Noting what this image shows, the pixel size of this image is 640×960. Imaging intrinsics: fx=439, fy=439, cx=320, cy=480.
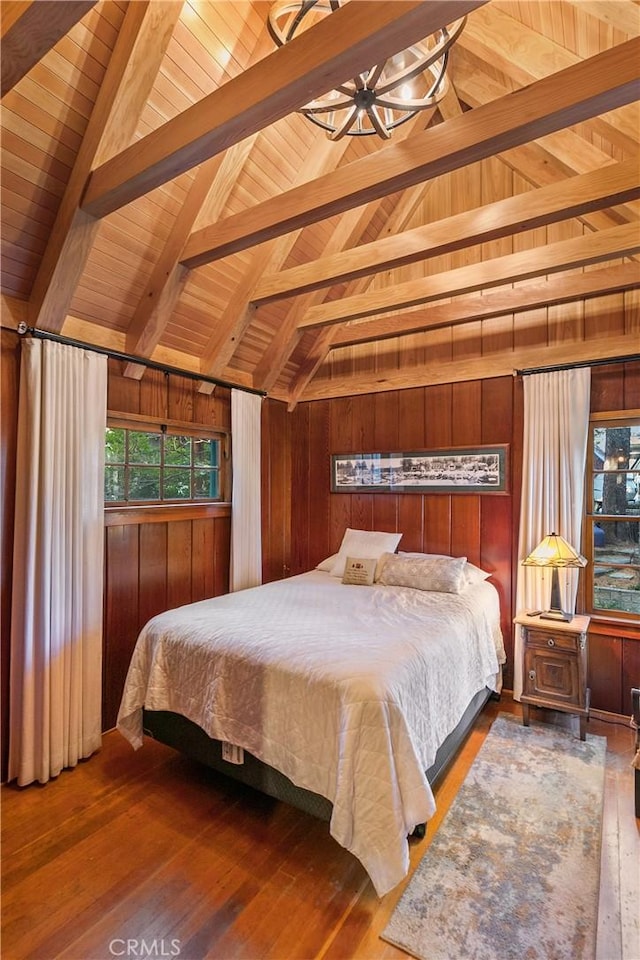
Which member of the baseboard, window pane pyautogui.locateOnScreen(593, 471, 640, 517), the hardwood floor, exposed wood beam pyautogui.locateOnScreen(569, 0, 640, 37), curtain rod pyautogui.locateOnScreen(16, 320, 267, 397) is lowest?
the baseboard

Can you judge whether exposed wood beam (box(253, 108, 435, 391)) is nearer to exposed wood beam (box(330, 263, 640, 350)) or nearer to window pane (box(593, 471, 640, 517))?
exposed wood beam (box(330, 263, 640, 350))

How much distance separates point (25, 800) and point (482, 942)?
81.6 inches

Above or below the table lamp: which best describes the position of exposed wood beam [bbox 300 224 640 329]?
above

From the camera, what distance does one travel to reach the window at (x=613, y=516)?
2.96m

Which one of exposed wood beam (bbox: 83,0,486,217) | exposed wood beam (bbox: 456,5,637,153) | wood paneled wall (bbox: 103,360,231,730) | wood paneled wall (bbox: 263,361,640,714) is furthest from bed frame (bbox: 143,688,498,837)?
exposed wood beam (bbox: 456,5,637,153)

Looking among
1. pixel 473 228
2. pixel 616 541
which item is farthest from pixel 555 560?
pixel 473 228

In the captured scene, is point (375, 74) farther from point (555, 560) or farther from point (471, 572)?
point (471, 572)

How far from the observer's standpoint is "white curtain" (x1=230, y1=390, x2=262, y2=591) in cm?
→ 365

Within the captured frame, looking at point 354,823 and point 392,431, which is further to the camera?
point 392,431

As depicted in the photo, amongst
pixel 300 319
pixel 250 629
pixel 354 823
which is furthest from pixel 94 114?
pixel 354 823

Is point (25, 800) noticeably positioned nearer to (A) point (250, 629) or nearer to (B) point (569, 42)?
(A) point (250, 629)

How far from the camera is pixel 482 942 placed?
4.68ft

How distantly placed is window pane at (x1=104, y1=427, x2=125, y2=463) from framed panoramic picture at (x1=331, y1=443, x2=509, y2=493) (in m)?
1.93

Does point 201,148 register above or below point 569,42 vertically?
below
